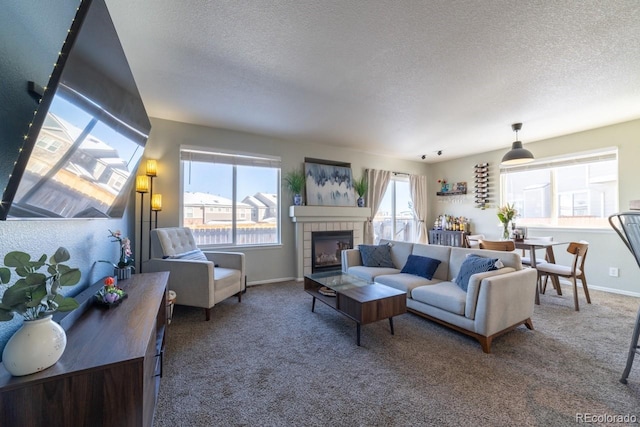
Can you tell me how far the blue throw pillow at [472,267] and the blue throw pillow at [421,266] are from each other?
1.11 ft

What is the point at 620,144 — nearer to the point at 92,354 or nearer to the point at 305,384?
the point at 305,384

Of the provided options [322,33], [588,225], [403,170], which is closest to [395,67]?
[322,33]

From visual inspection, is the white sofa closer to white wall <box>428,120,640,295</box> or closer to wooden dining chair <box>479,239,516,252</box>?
wooden dining chair <box>479,239,516,252</box>

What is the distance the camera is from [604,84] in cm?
249

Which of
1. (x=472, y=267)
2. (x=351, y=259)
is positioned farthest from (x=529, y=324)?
(x=351, y=259)

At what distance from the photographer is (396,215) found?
225 inches

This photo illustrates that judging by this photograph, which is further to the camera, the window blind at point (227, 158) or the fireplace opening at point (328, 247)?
the fireplace opening at point (328, 247)

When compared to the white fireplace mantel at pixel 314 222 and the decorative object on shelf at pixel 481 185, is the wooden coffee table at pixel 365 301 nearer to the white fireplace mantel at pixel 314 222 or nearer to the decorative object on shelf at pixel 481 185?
the white fireplace mantel at pixel 314 222

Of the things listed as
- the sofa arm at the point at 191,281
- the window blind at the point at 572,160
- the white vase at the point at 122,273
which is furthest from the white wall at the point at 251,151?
the window blind at the point at 572,160

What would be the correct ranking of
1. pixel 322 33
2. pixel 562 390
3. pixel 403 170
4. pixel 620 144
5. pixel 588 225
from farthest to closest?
pixel 403 170, pixel 588 225, pixel 620 144, pixel 322 33, pixel 562 390

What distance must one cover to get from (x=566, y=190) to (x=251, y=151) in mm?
5332

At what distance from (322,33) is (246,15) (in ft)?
1.75

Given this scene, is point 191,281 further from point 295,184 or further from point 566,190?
point 566,190

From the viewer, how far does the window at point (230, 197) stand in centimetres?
369
